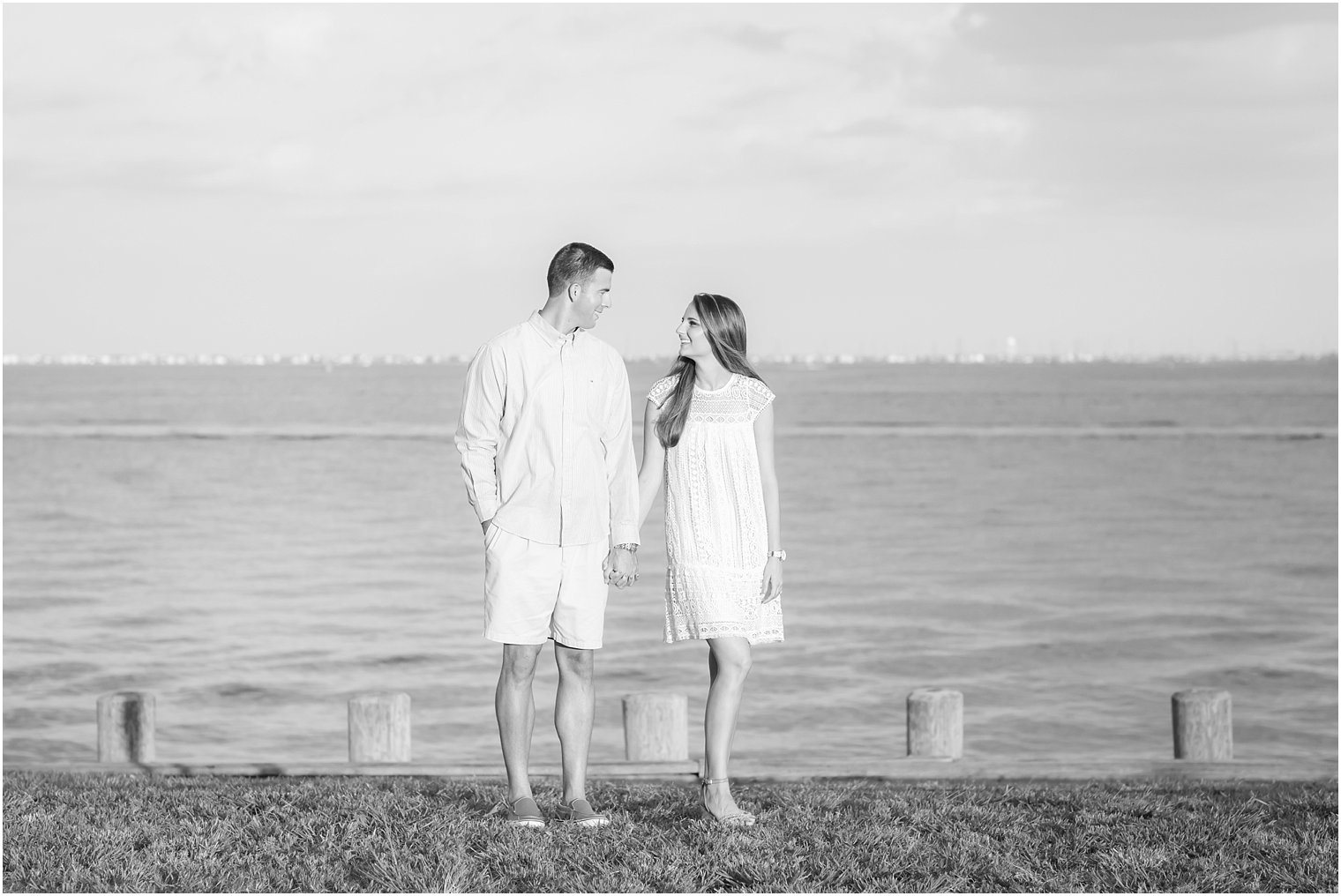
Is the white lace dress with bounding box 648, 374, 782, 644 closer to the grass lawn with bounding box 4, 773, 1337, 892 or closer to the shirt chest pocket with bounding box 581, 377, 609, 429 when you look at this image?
the shirt chest pocket with bounding box 581, 377, 609, 429

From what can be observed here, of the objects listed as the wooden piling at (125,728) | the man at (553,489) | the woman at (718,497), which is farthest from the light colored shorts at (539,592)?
the wooden piling at (125,728)

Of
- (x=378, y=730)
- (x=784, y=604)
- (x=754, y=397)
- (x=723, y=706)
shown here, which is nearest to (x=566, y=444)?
(x=754, y=397)

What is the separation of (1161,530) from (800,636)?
15747mm

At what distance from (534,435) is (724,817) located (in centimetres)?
141

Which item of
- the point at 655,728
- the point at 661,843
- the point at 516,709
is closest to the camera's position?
the point at 661,843

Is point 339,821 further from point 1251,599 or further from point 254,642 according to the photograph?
point 1251,599

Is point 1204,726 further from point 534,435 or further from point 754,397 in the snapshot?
point 534,435

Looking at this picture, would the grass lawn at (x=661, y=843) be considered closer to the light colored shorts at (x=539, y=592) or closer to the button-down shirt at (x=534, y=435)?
the light colored shorts at (x=539, y=592)

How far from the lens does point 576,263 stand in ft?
15.9

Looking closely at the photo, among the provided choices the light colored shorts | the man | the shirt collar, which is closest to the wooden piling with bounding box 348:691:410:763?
the man

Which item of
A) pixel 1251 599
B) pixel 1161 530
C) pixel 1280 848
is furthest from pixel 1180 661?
pixel 1161 530

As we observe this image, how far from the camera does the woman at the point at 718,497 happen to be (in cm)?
500

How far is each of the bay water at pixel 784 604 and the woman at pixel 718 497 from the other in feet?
9.45

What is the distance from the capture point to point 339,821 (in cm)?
476
